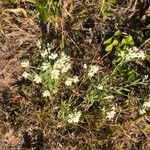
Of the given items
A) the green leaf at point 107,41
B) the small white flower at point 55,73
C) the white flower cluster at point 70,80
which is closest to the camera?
the small white flower at point 55,73

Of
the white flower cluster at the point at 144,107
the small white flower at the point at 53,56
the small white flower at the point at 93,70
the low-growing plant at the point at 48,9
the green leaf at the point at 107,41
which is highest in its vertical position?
the low-growing plant at the point at 48,9

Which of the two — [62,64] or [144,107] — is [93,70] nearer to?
[62,64]

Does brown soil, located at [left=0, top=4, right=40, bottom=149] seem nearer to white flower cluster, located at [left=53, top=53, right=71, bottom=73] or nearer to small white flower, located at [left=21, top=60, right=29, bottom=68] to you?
small white flower, located at [left=21, top=60, right=29, bottom=68]

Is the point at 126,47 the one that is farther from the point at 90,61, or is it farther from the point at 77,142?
the point at 77,142

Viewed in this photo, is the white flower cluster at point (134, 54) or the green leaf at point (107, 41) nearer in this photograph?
the white flower cluster at point (134, 54)

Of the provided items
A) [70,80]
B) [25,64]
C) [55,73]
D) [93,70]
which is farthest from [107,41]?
[25,64]

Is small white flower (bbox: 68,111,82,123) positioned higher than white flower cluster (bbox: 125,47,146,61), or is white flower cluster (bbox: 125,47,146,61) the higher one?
white flower cluster (bbox: 125,47,146,61)

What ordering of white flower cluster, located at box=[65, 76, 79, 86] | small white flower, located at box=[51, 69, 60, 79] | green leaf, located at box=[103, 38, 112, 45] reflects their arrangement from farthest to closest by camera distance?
green leaf, located at box=[103, 38, 112, 45], white flower cluster, located at box=[65, 76, 79, 86], small white flower, located at box=[51, 69, 60, 79]

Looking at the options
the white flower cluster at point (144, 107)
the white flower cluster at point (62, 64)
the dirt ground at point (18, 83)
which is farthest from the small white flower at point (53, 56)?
the white flower cluster at point (144, 107)

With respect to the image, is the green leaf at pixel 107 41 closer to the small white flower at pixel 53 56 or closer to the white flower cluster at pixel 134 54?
the white flower cluster at pixel 134 54

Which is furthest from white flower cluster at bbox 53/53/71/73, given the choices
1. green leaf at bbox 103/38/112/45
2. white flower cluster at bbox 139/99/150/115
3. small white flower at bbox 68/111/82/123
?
white flower cluster at bbox 139/99/150/115

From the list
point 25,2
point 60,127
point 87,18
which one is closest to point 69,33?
point 87,18
